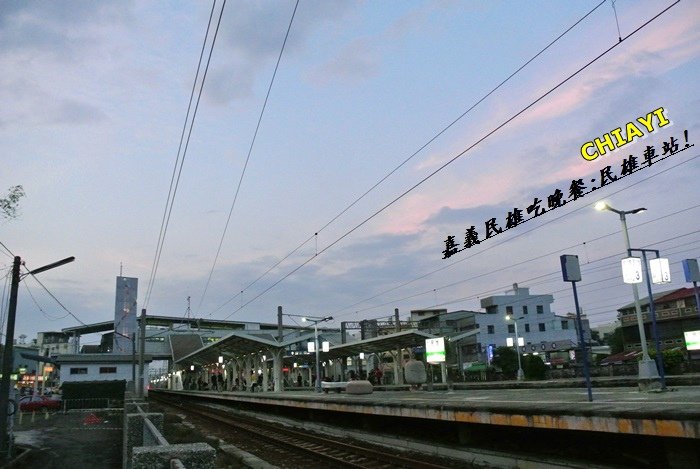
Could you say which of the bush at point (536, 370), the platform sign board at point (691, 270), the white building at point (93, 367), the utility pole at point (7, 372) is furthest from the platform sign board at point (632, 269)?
the white building at point (93, 367)

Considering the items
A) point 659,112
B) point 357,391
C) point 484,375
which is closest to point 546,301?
point 484,375

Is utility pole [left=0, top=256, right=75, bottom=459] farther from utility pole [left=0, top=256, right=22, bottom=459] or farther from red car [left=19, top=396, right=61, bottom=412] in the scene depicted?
red car [left=19, top=396, right=61, bottom=412]

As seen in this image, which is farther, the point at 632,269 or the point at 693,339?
A: the point at 693,339

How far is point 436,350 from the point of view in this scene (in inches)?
1039

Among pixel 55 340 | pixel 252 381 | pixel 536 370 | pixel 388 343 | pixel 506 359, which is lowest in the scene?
pixel 252 381

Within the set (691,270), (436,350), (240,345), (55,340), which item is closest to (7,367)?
(436,350)

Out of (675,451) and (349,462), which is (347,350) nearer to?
(349,462)

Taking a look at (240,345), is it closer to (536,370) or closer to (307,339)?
(307,339)

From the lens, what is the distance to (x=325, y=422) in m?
22.5

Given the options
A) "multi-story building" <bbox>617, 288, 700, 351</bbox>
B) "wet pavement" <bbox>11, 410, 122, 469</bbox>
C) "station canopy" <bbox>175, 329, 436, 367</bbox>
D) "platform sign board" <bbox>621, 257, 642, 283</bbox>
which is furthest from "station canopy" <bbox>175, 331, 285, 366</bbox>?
"multi-story building" <bbox>617, 288, 700, 351</bbox>

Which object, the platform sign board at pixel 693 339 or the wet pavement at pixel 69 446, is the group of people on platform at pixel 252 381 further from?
the platform sign board at pixel 693 339

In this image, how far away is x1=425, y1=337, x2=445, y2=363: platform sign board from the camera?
→ 2602 cm

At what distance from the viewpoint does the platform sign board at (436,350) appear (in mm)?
26016

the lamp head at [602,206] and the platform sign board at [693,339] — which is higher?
the lamp head at [602,206]
